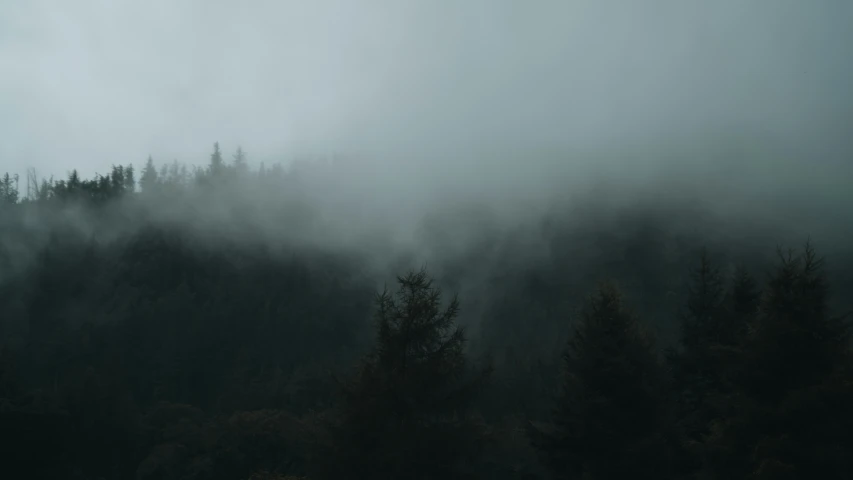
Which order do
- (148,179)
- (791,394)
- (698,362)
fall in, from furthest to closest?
(148,179) → (698,362) → (791,394)

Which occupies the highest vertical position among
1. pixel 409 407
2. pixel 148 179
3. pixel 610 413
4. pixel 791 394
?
pixel 148 179

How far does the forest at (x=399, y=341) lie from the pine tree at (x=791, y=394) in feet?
0.19

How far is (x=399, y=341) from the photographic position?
22.1 metres

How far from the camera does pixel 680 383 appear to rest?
30.2 m

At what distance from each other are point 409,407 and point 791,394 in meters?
10.4

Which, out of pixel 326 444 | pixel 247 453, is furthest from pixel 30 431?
pixel 326 444

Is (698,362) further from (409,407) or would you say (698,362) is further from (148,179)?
(148,179)

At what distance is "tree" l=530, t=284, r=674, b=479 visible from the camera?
67.9 feet

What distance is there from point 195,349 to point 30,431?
74964 mm

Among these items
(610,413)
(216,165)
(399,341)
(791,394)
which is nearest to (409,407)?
(399,341)

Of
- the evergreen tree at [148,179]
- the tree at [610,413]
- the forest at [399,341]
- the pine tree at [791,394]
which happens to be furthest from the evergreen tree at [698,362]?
the evergreen tree at [148,179]

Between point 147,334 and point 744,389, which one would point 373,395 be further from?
point 147,334

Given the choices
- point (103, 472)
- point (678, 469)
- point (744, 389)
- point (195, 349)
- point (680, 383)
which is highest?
point (195, 349)

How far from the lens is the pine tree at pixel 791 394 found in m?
17.4
